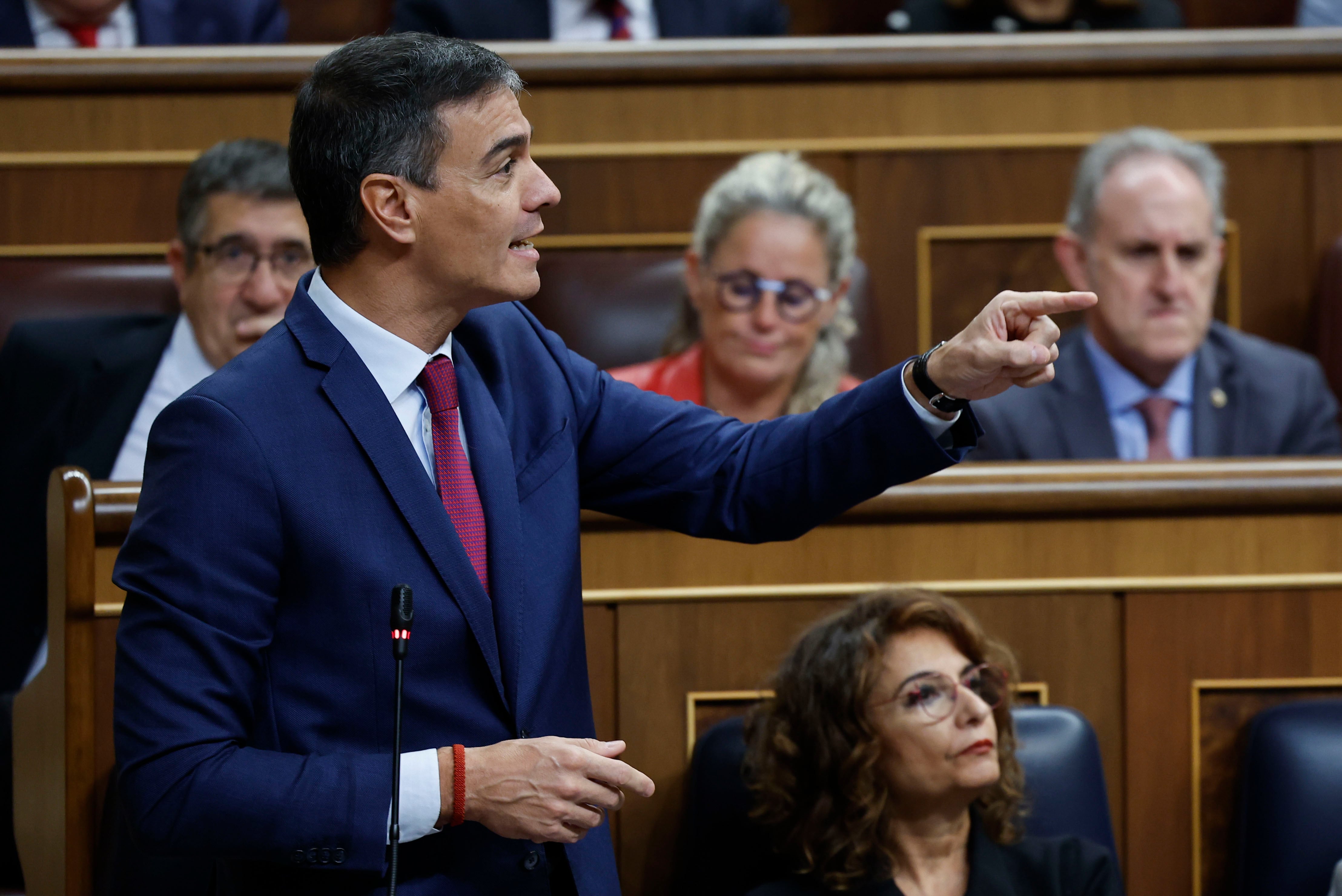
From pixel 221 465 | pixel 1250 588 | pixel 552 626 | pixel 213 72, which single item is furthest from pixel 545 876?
pixel 213 72

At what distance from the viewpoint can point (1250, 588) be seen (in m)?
0.97

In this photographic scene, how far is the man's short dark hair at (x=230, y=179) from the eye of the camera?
1229 millimetres

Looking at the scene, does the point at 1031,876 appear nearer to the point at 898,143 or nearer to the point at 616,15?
the point at 898,143

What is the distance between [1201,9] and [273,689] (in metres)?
1.92

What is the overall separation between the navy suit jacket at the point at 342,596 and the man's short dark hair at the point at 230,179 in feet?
1.87

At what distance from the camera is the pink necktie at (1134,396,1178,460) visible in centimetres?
135

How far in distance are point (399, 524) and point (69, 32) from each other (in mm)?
1181

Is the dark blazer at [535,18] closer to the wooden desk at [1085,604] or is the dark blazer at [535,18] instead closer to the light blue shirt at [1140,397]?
the light blue shirt at [1140,397]

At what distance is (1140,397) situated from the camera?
1358 mm

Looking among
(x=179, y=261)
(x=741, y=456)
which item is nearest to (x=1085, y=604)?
(x=741, y=456)

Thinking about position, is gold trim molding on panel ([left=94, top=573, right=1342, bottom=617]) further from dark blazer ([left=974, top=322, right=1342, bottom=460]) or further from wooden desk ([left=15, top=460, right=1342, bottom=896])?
dark blazer ([left=974, top=322, right=1342, bottom=460])

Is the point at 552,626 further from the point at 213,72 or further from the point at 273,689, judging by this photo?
the point at 213,72

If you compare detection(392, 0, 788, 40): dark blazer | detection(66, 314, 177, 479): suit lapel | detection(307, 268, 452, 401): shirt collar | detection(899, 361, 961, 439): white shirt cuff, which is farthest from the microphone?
detection(392, 0, 788, 40): dark blazer

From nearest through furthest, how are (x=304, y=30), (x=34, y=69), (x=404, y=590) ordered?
(x=404, y=590) < (x=34, y=69) < (x=304, y=30)
